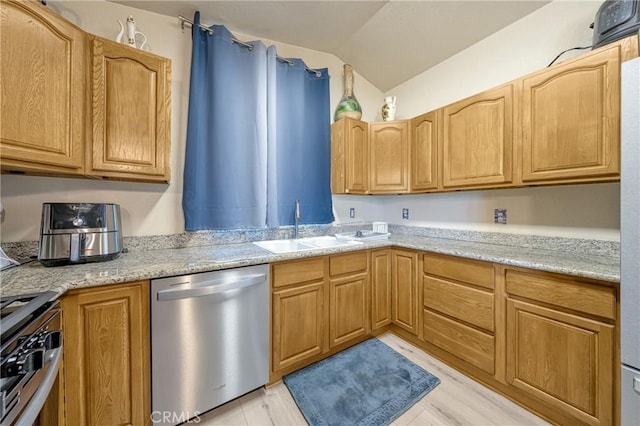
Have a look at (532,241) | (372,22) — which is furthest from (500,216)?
(372,22)

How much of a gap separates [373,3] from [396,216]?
1.99 metres

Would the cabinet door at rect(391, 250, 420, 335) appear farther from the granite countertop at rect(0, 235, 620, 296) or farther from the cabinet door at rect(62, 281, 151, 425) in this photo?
the cabinet door at rect(62, 281, 151, 425)

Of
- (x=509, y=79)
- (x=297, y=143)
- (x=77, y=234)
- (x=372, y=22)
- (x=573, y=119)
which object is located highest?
(x=372, y=22)

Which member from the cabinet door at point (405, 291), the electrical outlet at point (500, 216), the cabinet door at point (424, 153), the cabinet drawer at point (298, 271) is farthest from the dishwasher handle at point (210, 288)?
the electrical outlet at point (500, 216)

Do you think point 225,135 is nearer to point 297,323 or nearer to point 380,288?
point 297,323

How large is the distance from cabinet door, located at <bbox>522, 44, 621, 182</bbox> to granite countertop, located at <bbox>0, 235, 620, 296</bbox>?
51 cm

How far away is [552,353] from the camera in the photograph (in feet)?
4.10

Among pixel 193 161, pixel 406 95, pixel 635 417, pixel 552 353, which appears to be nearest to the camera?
pixel 635 417

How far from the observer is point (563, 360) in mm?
1213

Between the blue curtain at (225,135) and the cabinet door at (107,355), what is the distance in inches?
28.4

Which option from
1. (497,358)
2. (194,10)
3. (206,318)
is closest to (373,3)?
(194,10)

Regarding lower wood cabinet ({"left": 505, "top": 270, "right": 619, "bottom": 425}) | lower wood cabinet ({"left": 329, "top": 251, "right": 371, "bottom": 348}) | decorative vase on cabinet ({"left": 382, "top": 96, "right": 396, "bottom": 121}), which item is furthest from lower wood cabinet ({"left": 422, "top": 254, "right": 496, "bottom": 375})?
decorative vase on cabinet ({"left": 382, "top": 96, "right": 396, "bottom": 121})

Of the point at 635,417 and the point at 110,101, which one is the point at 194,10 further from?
the point at 635,417

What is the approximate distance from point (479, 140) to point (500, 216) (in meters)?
0.65
